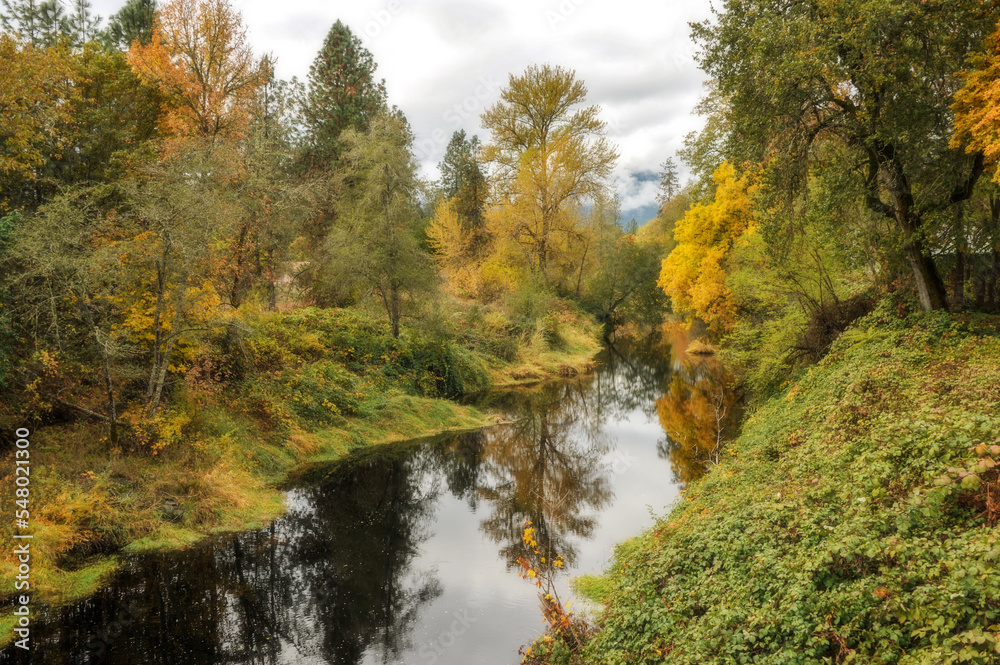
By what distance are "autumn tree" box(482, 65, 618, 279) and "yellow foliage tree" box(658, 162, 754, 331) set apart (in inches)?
363

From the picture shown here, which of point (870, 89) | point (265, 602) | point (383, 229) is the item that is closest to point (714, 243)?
point (383, 229)

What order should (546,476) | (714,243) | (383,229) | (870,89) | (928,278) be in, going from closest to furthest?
(870,89), (928,278), (546,476), (383,229), (714,243)

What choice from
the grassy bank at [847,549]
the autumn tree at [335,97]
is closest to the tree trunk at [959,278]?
the grassy bank at [847,549]

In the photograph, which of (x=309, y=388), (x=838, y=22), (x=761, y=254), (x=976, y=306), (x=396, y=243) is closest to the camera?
(x=838, y=22)

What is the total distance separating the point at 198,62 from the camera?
17344 mm

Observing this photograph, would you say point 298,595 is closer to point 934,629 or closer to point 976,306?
point 934,629

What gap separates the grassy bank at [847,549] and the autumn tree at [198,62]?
55.8 ft

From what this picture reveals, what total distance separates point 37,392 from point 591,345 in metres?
30.6

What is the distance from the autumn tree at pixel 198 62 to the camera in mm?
16672

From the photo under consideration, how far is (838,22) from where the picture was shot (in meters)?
9.82

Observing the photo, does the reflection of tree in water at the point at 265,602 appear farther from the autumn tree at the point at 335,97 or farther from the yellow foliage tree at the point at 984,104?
the autumn tree at the point at 335,97

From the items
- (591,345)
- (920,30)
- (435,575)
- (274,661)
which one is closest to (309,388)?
(435,575)

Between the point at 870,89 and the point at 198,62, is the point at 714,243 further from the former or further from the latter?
the point at 198,62

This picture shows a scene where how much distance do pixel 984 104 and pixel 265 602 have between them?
13126 millimetres
